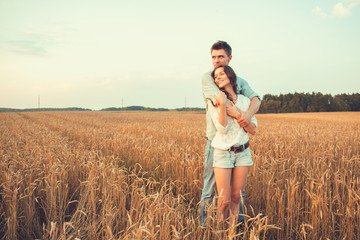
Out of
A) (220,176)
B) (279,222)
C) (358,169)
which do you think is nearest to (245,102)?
(220,176)

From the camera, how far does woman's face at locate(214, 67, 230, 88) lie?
2.50 meters

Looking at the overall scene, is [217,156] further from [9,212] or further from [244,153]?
[9,212]

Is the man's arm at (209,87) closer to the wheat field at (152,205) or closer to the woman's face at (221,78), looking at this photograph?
the woman's face at (221,78)

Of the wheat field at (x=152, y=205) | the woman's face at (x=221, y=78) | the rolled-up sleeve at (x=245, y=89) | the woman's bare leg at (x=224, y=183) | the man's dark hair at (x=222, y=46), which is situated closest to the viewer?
the wheat field at (x=152, y=205)

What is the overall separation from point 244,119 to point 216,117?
1.00 ft

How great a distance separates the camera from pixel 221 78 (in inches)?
99.4

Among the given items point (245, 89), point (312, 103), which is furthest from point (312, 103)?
point (245, 89)

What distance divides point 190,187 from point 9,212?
2483 mm

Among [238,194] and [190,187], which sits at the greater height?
[238,194]

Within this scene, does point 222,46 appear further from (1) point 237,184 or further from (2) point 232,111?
(1) point 237,184

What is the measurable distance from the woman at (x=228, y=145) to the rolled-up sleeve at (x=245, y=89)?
0.22m

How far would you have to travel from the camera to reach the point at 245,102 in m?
2.68

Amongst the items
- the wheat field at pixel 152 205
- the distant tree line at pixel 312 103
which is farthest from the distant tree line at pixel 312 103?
the wheat field at pixel 152 205

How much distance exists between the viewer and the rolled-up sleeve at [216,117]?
8.05ft
